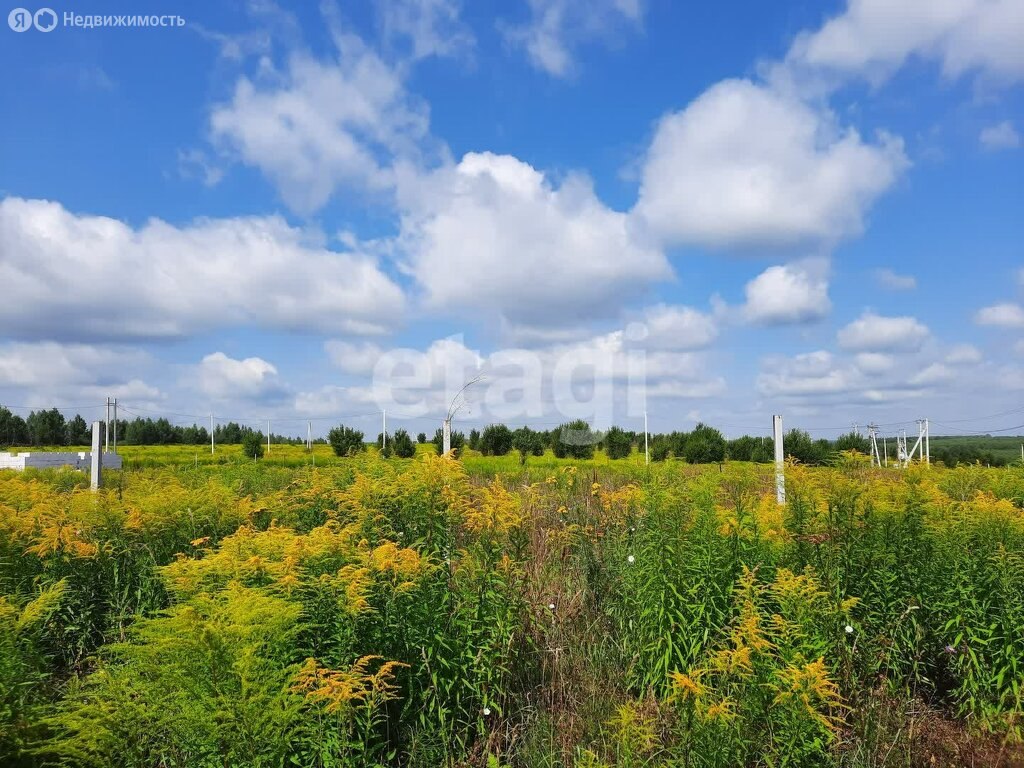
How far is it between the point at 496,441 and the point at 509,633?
3103cm

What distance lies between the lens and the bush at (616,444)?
1276 inches

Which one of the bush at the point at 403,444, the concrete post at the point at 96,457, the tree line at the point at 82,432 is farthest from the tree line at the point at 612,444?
the tree line at the point at 82,432

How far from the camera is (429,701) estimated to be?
145 inches

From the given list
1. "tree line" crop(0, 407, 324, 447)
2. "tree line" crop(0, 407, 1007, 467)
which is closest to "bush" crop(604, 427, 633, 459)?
"tree line" crop(0, 407, 1007, 467)

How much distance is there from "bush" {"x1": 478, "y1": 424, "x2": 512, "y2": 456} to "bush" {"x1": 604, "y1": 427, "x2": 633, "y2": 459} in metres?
5.57

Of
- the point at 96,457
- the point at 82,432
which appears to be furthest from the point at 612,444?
the point at 82,432

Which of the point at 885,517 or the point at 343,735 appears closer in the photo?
the point at 343,735

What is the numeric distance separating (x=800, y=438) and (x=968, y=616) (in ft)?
63.3

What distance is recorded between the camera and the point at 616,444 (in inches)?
1278

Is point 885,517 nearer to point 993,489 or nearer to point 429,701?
point 429,701

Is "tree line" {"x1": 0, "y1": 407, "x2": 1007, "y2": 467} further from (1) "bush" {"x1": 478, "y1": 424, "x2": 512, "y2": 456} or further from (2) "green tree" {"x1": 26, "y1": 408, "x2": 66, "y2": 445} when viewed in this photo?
(2) "green tree" {"x1": 26, "y1": 408, "x2": 66, "y2": 445}

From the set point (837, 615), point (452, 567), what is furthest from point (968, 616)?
point (452, 567)

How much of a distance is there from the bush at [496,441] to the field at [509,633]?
1128 inches

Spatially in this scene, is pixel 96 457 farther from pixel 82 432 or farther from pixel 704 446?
pixel 82 432
